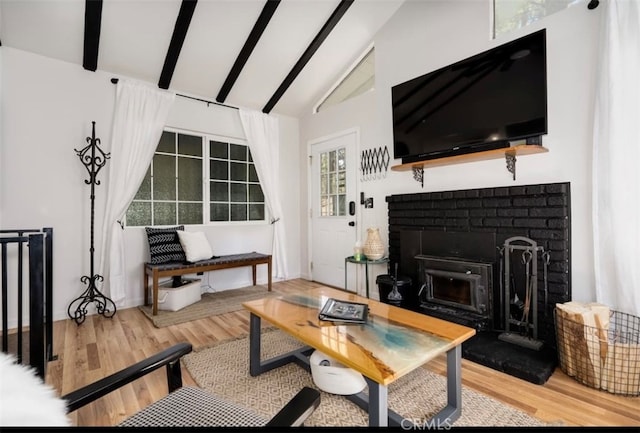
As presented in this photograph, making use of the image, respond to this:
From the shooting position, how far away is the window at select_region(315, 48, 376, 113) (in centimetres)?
380

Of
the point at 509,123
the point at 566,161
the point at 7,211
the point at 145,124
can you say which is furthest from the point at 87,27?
the point at 566,161

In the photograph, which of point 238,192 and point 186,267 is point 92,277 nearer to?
point 186,267

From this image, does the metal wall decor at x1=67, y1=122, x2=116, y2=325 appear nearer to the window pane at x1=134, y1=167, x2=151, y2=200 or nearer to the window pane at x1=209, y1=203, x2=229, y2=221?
the window pane at x1=134, y1=167, x2=151, y2=200

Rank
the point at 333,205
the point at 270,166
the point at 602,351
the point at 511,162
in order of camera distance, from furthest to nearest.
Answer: the point at 270,166 < the point at 333,205 < the point at 511,162 < the point at 602,351

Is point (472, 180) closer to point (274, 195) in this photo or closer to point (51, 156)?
point (274, 195)

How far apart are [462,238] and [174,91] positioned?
12.0ft

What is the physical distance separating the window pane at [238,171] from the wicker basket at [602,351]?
376 cm

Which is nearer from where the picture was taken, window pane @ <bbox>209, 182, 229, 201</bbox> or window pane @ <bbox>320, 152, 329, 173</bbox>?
window pane @ <bbox>209, 182, 229, 201</bbox>

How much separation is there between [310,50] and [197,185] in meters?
2.18

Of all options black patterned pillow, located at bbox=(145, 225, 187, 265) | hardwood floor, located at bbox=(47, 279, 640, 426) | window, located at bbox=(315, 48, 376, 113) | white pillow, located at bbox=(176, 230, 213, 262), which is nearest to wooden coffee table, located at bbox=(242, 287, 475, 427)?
hardwood floor, located at bbox=(47, 279, 640, 426)

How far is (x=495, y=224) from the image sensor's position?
8.14 feet

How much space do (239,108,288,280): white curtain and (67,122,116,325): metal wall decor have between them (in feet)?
5.85

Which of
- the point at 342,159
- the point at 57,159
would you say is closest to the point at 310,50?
the point at 342,159

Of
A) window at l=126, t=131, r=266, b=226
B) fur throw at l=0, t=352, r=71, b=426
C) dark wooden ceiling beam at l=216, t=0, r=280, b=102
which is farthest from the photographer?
window at l=126, t=131, r=266, b=226
